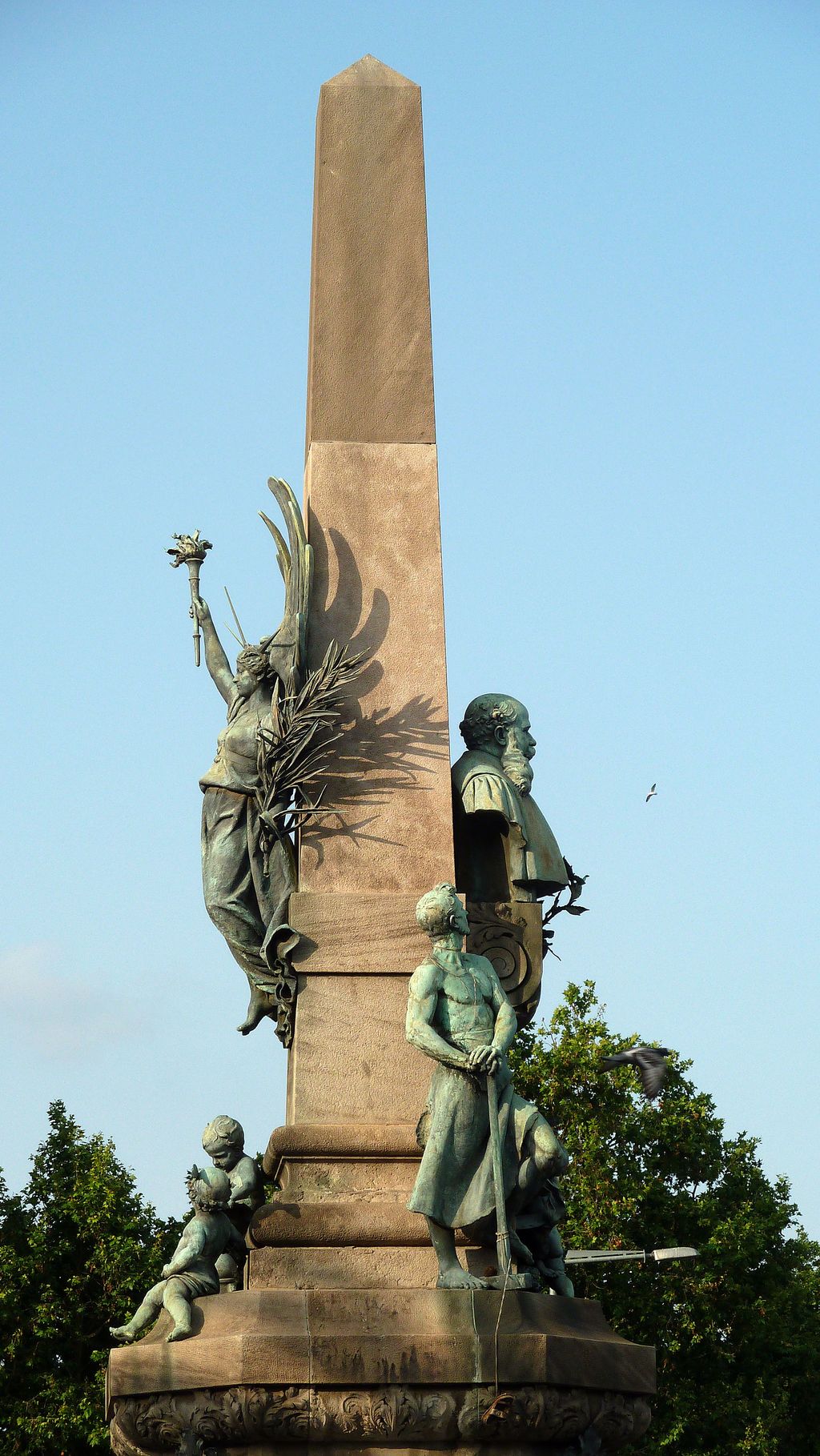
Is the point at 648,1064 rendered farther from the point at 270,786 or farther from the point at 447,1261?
the point at 447,1261

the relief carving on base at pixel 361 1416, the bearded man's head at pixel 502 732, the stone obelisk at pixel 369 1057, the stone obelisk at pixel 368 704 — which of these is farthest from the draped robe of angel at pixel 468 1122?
the bearded man's head at pixel 502 732

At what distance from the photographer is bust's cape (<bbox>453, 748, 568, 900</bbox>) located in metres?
11.6

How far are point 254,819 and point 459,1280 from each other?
309cm

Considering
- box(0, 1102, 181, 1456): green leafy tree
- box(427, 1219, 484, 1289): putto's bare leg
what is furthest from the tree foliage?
box(427, 1219, 484, 1289): putto's bare leg

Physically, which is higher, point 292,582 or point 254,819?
point 292,582

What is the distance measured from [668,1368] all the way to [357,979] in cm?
1856

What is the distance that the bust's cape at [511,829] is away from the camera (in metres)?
11.6

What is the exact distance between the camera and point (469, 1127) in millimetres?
9727

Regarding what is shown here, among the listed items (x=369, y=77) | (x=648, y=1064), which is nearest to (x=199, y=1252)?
(x=648, y=1064)

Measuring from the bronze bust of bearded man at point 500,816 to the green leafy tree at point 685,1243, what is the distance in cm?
1608

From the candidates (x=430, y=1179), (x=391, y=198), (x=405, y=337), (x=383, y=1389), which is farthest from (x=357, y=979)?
(x=391, y=198)

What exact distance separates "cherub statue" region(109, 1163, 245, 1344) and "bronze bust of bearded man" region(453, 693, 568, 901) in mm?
2405

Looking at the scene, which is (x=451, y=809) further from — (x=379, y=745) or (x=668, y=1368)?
(x=668, y=1368)

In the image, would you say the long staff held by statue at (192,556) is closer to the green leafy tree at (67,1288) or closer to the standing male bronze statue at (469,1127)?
the standing male bronze statue at (469,1127)
